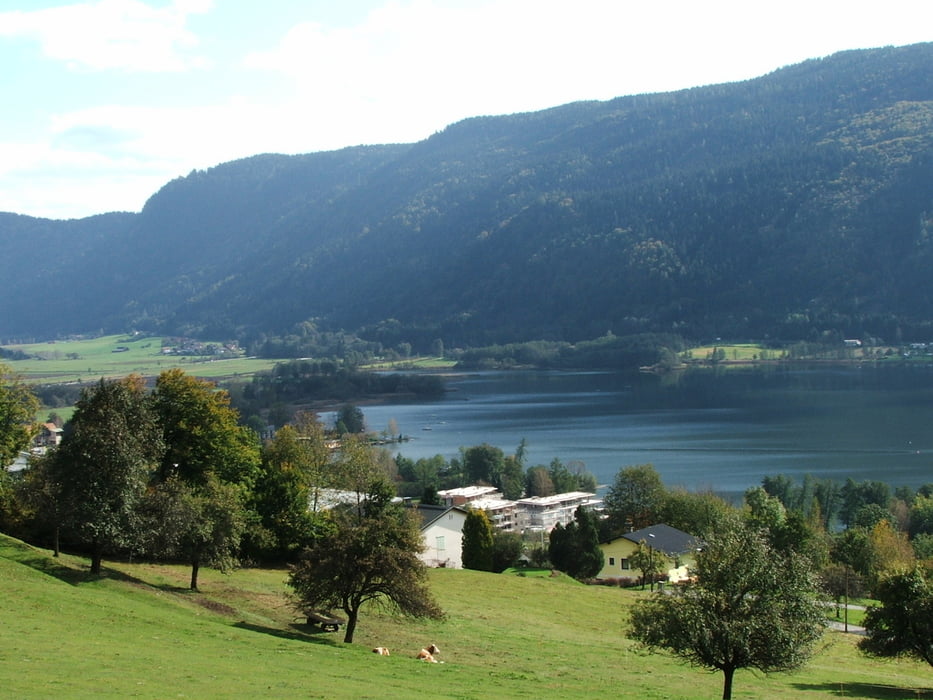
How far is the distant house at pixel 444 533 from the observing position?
1695 inches

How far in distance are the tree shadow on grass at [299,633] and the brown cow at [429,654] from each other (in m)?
1.88

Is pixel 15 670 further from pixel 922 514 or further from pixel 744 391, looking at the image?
pixel 744 391

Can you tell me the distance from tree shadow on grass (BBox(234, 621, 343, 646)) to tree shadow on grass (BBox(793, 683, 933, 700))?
954 centimetres

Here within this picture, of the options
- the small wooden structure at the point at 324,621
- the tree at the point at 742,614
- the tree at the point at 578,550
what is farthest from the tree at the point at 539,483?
the tree at the point at 742,614

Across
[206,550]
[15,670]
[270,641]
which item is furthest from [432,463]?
[15,670]

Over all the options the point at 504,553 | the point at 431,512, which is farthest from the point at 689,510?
the point at 431,512

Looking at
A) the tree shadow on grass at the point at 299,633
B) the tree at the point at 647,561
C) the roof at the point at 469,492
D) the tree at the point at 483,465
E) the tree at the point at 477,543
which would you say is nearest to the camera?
the tree shadow on grass at the point at 299,633

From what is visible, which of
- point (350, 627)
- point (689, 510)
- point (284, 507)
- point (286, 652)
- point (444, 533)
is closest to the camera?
point (286, 652)

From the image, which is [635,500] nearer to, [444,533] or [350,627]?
[444,533]

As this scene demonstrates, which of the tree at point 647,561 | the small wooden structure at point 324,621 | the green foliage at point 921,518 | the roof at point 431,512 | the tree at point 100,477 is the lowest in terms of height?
the green foliage at point 921,518

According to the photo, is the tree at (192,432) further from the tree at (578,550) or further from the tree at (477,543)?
the tree at (578,550)

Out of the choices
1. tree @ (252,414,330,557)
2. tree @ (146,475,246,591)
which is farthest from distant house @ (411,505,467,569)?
tree @ (146,475,246,591)

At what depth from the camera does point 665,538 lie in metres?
42.3

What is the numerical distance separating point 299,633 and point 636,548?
22.9 m
